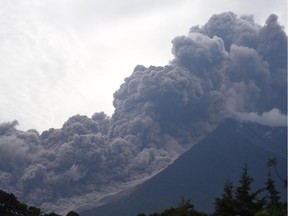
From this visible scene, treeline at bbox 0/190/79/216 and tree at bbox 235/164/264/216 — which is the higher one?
treeline at bbox 0/190/79/216

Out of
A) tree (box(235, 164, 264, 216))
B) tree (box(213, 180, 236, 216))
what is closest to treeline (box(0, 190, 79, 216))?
tree (box(213, 180, 236, 216))

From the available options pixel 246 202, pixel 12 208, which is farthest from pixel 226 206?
pixel 12 208

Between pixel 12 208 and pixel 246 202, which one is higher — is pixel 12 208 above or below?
above

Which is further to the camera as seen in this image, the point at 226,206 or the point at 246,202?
the point at 226,206

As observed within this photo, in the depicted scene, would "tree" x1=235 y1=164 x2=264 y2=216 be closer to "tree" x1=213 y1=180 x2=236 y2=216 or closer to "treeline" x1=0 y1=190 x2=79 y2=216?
"tree" x1=213 y1=180 x2=236 y2=216

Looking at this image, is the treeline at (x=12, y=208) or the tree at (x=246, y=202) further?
the treeline at (x=12, y=208)

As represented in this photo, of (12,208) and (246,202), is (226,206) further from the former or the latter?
(12,208)

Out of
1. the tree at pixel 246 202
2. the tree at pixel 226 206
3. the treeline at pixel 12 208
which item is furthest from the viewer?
the treeline at pixel 12 208

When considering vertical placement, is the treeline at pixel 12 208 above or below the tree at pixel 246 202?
above

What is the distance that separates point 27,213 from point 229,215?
116ft

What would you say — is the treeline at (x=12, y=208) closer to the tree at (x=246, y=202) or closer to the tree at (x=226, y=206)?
the tree at (x=226, y=206)

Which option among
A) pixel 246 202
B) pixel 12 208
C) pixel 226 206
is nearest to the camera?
pixel 246 202

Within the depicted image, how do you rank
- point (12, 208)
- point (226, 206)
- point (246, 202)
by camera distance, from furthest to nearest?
1. point (12, 208)
2. point (226, 206)
3. point (246, 202)

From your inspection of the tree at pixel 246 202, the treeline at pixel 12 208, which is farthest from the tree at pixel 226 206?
the treeline at pixel 12 208
